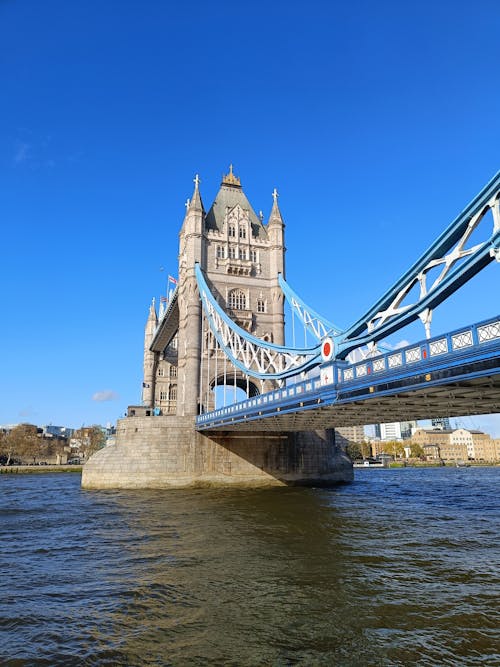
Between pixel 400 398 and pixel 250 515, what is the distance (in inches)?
357

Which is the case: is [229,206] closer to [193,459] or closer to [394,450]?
[193,459]

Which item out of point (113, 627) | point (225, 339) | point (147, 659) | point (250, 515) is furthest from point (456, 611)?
point (225, 339)

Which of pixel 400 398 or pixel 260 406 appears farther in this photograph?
pixel 260 406

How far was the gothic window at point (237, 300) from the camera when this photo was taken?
151ft

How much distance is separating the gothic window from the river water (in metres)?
26.7

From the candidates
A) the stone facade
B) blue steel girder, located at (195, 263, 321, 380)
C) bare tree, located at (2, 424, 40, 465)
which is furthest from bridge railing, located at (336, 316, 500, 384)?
bare tree, located at (2, 424, 40, 465)

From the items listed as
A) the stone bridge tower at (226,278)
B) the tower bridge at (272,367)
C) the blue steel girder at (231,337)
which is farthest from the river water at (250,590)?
the stone bridge tower at (226,278)

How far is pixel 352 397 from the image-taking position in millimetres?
18953

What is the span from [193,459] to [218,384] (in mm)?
10500

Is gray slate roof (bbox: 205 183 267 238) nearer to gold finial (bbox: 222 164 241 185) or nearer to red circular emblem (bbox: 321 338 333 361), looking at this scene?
gold finial (bbox: 222 164 241 185)

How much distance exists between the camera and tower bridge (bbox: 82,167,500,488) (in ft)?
49.5

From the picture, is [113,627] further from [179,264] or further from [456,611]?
[179,264]

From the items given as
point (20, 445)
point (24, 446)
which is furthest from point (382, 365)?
point (20, 445)

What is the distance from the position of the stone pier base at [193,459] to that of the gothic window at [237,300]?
13.2 m
